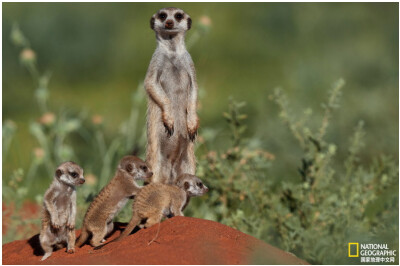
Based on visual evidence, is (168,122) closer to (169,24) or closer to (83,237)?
(169,24)

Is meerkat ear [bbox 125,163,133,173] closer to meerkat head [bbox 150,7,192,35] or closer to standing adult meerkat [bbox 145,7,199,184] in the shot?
standing adult meerkat [bbox 145,7,199,184]

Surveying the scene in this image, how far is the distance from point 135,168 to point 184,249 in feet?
3.12

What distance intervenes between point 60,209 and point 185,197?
2.85 ft

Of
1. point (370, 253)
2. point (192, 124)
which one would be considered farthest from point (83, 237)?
point (370, 253)

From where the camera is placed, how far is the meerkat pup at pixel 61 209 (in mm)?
5215

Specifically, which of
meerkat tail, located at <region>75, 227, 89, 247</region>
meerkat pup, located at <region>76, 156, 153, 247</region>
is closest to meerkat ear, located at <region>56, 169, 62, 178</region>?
meerkat pup, located at <region>76, 156, 153, 247</region>

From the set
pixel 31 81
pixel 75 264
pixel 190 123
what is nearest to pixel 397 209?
pixel 190 123

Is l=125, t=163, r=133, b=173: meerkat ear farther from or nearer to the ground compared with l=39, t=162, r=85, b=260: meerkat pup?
farther from the ground

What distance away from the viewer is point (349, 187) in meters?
7.05

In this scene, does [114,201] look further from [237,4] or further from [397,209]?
[237,4]

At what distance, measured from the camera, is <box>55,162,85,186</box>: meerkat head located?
205 inches

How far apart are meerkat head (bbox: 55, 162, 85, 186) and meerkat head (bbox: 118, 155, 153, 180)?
11.7 inches

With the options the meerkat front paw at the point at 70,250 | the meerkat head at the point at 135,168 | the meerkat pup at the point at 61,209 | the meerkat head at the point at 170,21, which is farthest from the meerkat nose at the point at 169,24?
the meerkat front paw at the point at 70,250

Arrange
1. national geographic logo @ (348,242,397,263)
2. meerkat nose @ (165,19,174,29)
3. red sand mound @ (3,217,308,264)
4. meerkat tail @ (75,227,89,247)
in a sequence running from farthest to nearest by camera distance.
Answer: meerkat nose @ (165,19,174,29) → national geographic logo @ (348,242,397,263) → meerkat tail @ (75,227,89,247) → red sand mound @ (3,217,308,264)
